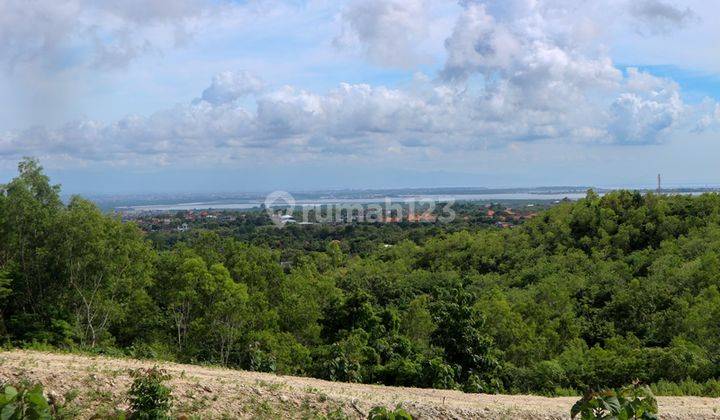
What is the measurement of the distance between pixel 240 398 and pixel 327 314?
55.3 feet

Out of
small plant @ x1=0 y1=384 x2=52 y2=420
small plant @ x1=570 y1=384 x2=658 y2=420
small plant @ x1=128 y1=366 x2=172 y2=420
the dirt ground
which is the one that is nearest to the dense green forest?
the dirt ground

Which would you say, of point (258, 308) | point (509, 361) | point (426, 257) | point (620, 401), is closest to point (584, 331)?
point (509, 361)

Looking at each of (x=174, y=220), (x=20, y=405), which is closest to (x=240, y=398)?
(x=20, y=405)

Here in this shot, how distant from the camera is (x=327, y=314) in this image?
27109mm

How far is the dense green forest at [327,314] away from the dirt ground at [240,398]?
4.53 metres

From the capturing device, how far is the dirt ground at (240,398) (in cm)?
966

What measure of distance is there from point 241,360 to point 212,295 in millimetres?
2501

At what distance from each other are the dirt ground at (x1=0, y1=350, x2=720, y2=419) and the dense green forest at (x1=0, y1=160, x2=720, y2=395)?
4530 millimetres

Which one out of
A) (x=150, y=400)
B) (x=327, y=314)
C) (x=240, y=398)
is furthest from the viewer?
(x=327, y=314)

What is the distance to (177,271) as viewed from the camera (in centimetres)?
2219

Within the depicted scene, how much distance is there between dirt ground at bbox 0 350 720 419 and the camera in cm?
966

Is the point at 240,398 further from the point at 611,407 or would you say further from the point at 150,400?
the point at 611,407

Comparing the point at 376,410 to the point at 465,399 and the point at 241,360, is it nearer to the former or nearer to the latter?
the point at 465,399

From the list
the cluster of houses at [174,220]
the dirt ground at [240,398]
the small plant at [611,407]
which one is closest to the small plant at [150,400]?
the dirt ground at [240,398]
